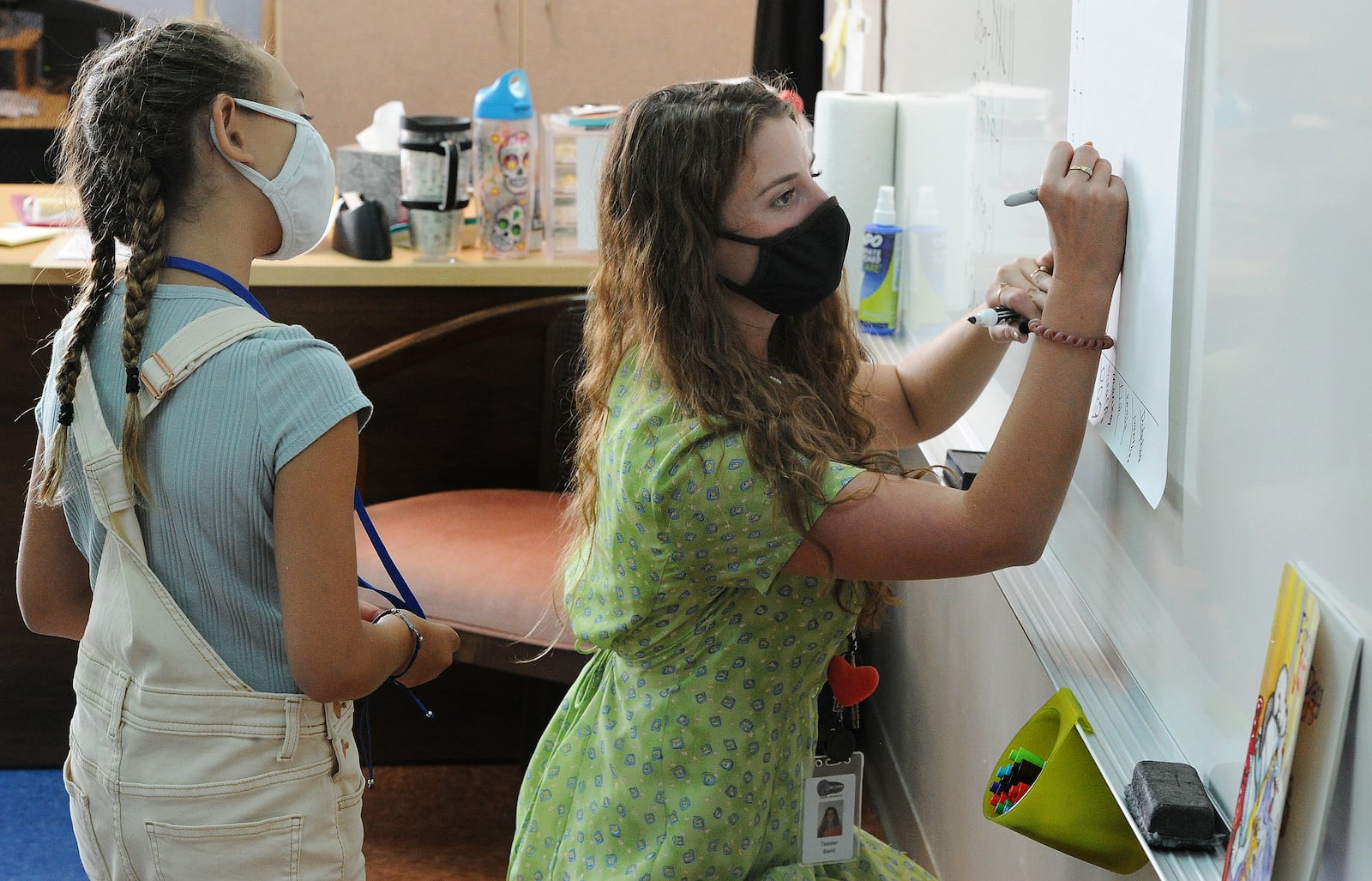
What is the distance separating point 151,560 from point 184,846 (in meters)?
0.22

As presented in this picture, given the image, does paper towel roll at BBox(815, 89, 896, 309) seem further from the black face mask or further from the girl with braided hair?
the girl with braided hair

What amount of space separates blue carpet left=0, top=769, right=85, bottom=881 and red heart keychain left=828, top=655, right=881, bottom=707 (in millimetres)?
1390

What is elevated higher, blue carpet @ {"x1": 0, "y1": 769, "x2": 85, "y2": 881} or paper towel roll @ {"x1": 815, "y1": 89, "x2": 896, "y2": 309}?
paper towel roll @ {"x1": 815, "y1": 89, "x2": 896, "y2": 309}

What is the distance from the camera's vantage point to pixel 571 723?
122cm

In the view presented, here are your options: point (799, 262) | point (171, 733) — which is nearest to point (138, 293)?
point (171, 733)

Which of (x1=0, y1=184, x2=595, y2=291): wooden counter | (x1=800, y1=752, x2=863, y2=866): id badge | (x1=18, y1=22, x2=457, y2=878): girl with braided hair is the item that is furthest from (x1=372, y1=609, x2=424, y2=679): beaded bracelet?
(x1=0, y1=184, x2=595, y2=291): wooden counter

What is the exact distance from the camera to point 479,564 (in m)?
1.91

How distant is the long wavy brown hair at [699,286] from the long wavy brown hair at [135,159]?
0.31m

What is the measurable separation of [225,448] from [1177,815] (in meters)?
0.69

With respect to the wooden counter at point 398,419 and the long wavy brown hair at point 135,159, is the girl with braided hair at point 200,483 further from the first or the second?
the wooden counter at point 398,419

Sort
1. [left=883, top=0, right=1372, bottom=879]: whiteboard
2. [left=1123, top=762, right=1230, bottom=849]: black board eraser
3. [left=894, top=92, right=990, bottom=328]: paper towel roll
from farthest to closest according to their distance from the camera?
1. [left=894, top=92, right=990, bottom=328]: paper towel roll
2. [left=1123, top=762, right=1230, bottom=849]: black board eraser
3. [left=883, top=0, right=1372, bottom=879]: whiteboard

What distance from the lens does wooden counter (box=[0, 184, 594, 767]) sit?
216 centimetres

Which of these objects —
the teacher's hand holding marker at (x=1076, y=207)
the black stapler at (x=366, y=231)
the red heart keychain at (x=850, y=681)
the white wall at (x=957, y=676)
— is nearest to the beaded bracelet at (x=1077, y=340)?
the teacher's hand holding marker at (x=1076, y=207)

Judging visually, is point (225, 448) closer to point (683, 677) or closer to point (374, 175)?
point (683, 677)
